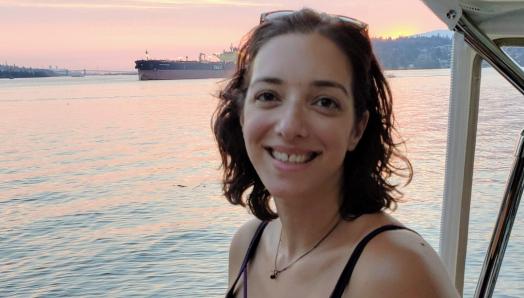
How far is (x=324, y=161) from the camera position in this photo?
1175mm

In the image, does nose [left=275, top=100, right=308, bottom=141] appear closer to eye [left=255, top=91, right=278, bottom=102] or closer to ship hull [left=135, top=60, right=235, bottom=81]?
eye [left=255, top=91, right=278, bottom=102]

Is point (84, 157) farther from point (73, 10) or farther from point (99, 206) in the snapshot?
point (73, 10)

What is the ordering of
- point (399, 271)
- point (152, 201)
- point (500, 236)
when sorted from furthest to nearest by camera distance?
point (152, 201)
point (500, 236)
point (399, 271)

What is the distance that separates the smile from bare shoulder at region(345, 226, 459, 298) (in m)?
0.19

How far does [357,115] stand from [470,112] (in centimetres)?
84

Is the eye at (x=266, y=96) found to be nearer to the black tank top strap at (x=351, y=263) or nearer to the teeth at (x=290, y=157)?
the teeth at (x=290, y=157)

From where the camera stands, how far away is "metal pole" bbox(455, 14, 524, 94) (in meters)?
1.62

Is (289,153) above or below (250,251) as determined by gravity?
above

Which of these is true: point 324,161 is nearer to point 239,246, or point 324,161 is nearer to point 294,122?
point 294,122

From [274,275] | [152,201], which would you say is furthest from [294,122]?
[152,201]

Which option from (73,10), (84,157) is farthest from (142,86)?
(84,157)

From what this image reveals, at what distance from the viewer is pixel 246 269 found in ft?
4.81

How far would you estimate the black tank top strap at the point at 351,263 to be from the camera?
3.85 feet

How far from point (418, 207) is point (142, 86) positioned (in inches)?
1849
